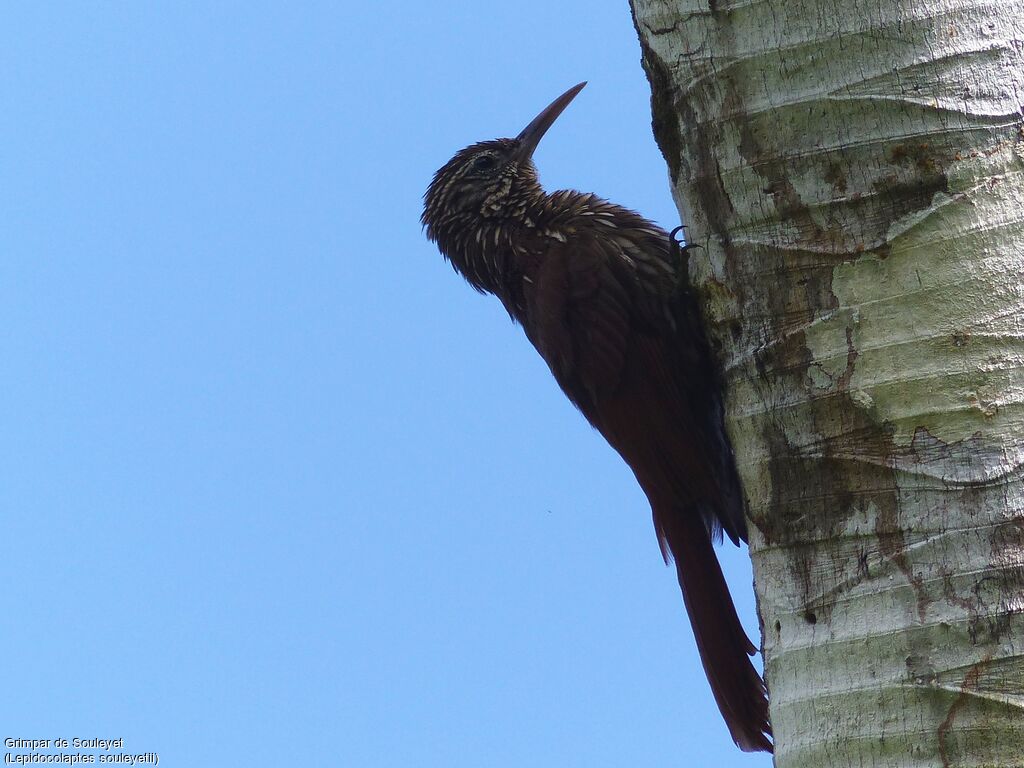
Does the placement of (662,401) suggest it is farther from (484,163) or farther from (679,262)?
(484,163)

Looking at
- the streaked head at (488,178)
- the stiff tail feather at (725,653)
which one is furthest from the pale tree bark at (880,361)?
the streaked head at (488,178)

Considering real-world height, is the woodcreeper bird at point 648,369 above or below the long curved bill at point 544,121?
below

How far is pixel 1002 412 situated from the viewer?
6.75 feet

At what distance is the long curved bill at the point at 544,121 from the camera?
509cm

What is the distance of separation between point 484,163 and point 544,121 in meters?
0.41

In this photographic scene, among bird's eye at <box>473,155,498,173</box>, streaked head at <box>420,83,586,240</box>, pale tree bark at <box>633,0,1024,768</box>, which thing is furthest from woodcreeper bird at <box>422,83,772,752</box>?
pale tree bark at <box>633,0,1024,768</box>

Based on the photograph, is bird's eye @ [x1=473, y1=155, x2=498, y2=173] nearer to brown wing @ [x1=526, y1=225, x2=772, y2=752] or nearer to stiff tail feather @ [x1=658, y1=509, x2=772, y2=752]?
brown wing @ [x1=526, y1=225, x2=772, y2=752]

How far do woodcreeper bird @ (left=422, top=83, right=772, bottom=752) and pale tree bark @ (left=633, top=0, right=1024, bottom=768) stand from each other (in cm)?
73

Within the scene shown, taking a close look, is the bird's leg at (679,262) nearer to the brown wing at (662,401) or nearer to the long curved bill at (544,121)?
the brown wing at (662,401)

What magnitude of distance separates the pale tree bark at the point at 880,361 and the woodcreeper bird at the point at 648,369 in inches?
28.6

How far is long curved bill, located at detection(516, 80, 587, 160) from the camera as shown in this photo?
5094 mm

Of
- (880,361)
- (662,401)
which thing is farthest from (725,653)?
(880,361)

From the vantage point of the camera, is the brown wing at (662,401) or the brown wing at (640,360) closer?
the brown wing at (662,401)

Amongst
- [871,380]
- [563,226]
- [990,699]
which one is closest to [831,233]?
[871,380]
